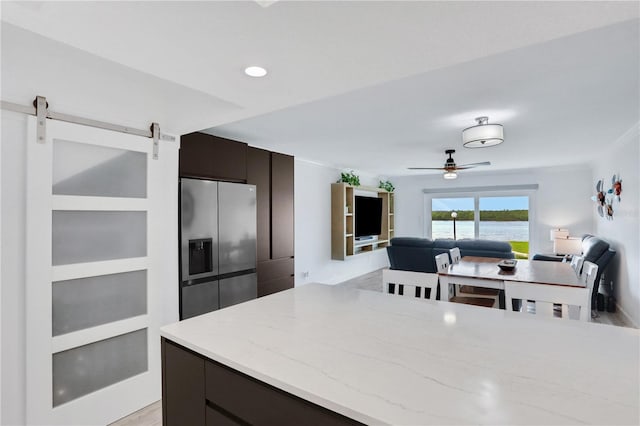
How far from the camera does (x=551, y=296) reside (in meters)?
1.66

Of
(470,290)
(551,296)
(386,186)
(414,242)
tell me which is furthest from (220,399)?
(386,186)

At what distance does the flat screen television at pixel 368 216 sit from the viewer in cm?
652

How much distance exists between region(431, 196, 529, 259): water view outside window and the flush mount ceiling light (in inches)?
191

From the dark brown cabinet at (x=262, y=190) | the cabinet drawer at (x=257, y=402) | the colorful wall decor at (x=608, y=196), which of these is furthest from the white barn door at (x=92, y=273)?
the colorful wall decor at (x=608, y=196)

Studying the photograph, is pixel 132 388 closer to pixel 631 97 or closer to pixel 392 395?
pixel 392 395

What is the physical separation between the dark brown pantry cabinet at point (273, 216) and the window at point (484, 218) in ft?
16.6

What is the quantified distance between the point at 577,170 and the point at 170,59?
7.72 meters

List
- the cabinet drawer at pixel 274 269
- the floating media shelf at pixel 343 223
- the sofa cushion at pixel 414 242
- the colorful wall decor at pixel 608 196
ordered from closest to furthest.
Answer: the cabinet drawer at pixel 274 269, the colorful wall decor at pixel 608 196, the sofa cushion at pixel 414 242, the floating media shelf at pixel 343 223

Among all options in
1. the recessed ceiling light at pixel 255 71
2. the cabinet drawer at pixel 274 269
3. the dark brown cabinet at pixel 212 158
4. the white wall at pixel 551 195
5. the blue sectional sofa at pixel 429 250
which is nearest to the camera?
the recessed ceiling light at pixel 255 71

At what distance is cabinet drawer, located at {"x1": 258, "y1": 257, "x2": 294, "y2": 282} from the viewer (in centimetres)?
375

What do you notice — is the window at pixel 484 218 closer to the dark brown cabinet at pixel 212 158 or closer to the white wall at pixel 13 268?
the dark brown cabinet at pixel 212 158

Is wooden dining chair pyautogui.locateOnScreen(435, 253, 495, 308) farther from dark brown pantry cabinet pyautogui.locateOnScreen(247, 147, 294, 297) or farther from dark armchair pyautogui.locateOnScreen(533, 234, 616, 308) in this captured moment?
dark brown pantry cabinet pyautogui.locateOnScreen(247, 147, 294, 297)

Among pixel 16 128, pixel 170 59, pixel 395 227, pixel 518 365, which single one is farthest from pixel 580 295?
pixel 395 227

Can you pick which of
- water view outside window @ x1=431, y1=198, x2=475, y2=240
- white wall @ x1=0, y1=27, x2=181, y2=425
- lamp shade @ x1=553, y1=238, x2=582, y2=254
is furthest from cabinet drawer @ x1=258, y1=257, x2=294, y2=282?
water view outside window @ x1=431, y1=198, x2=475, y2=240
